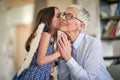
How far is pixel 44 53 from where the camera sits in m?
0.64

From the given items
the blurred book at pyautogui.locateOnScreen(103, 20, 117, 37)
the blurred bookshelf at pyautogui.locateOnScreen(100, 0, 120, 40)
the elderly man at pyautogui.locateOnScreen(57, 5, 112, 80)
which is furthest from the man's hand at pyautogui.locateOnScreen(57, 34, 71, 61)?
the blurred book at pyautogui.locateOnScreen(103, 20, 117, 37)

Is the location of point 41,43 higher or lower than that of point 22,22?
higher

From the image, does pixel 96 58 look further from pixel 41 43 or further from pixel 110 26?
pixel 110 26

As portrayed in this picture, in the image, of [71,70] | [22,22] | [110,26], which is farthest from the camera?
[22,22]

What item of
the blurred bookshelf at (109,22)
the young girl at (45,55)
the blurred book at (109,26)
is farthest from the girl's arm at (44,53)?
the blurred book at (109,26)

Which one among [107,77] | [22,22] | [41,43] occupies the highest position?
[41,43]

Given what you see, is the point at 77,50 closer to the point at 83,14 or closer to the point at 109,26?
the point at 83,14

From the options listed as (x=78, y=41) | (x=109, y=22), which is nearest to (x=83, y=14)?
(x=78, y=41)

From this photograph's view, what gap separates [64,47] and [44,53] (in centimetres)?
5

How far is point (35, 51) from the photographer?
648 mm

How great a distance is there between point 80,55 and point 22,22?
3.94m

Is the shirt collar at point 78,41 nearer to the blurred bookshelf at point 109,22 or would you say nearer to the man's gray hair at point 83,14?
the man's gray hair at point 83,14

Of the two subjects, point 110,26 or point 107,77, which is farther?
point 110,26

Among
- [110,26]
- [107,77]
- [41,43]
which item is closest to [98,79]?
[107,77]
